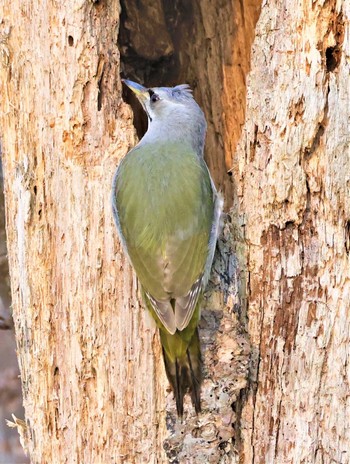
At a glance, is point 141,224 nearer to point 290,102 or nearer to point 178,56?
point 290,102

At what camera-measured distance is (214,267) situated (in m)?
3.74

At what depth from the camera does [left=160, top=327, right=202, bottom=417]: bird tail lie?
349cm

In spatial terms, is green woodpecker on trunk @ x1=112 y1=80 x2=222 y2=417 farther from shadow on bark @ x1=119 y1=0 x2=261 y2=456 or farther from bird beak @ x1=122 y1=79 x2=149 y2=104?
bird beak @ x1=122 y1=79 x2=149 y2=104

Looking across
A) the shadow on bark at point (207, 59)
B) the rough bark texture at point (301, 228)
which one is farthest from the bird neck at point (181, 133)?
the rough bark texture at point (301, 228)

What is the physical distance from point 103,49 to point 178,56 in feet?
4.10

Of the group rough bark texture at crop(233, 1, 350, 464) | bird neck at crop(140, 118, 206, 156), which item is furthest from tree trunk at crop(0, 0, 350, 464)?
bird neck at crop(140, 118, 206, 156)

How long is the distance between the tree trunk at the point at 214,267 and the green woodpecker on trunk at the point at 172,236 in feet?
0.29

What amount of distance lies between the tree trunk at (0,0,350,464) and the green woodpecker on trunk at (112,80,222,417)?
9 centimetres

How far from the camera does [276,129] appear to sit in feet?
11.3

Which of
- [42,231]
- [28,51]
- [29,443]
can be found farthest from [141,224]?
[29,443]

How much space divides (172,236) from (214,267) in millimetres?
291

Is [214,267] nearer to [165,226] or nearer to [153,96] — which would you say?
[165,226]

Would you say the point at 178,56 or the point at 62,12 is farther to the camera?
the point at 178,56

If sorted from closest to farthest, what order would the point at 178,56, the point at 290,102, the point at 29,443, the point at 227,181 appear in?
the point at 290,102 → the point at 29,443 → the point at 227,181 → the point at 178,56
